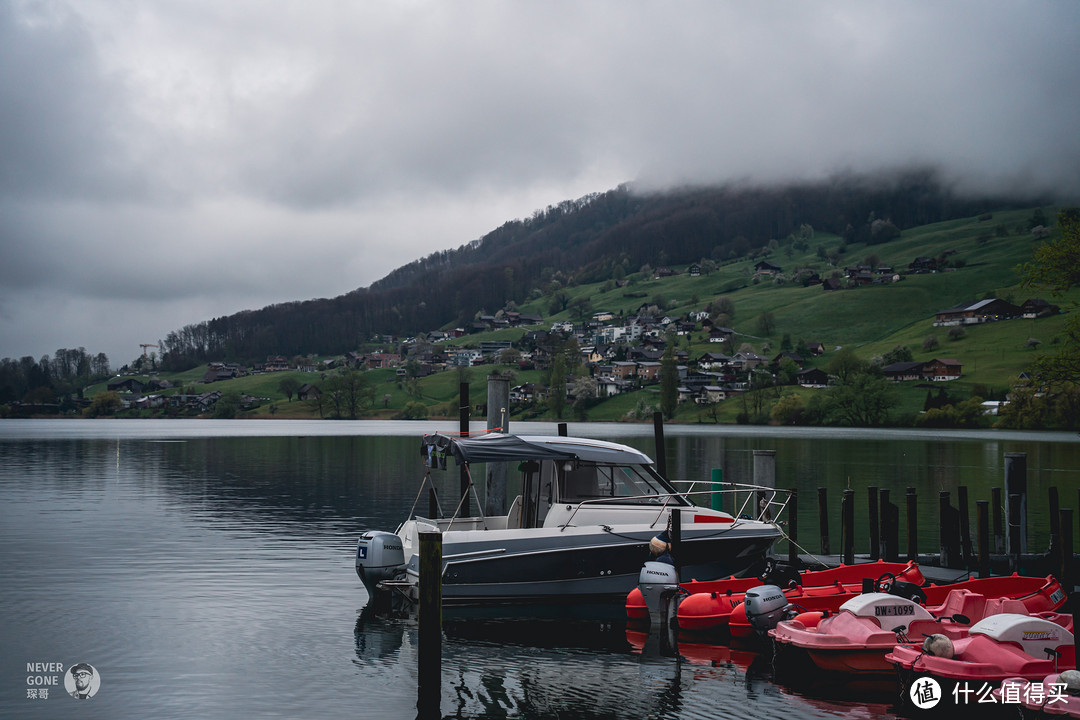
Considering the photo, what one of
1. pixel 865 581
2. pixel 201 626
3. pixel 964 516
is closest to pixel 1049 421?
pixel 964 516

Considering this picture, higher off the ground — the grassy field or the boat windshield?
the grassy field

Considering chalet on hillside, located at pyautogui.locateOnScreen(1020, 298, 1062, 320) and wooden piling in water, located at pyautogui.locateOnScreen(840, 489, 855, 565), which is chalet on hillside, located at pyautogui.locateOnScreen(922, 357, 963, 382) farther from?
wooden piling in water, located at pyautogui.locateOnScreen(840, 489, 855, 565)

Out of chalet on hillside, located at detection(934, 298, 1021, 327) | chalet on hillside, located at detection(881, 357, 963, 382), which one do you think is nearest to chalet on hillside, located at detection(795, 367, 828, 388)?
chalet on hillside, located at detection(881, 357, 963, 382)

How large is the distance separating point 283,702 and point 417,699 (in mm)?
2104

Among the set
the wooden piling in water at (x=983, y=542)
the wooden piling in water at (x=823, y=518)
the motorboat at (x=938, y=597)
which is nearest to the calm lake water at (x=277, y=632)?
the motorboat at (x=938, y=597)

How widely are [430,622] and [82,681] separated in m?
6.61

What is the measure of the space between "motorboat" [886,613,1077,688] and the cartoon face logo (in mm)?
12989

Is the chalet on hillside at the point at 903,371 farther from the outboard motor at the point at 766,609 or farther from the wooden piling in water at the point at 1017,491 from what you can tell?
the outboard motor at the point at 766,609

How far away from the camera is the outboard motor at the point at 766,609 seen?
16.2 metres

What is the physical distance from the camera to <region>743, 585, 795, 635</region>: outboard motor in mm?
16156

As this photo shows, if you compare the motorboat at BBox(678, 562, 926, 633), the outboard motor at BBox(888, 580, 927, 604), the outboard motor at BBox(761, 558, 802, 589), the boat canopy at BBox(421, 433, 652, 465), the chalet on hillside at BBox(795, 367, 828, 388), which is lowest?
the motorboat at BBox(678, 562, 926, 633)

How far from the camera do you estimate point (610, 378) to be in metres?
170

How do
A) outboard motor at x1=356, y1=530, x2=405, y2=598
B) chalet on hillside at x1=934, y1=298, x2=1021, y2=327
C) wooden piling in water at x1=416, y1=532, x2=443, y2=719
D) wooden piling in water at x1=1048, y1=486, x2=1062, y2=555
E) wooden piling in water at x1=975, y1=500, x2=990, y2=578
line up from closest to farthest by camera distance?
wooden piling in water at x1=416, y1=532, x2=443, y2=719
wooden piling in water at x1=1048, y1=486, x2=1062, y2=555
outboard motor at x1=356, y1=530, x2=405, y2=598
wooden piling in water at x1=975, y1=500, x2=990, y2=578
chalet on hillside at x1=934, y1=298, x2=1021, y2=327

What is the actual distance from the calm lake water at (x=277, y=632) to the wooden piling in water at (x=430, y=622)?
46 cm
